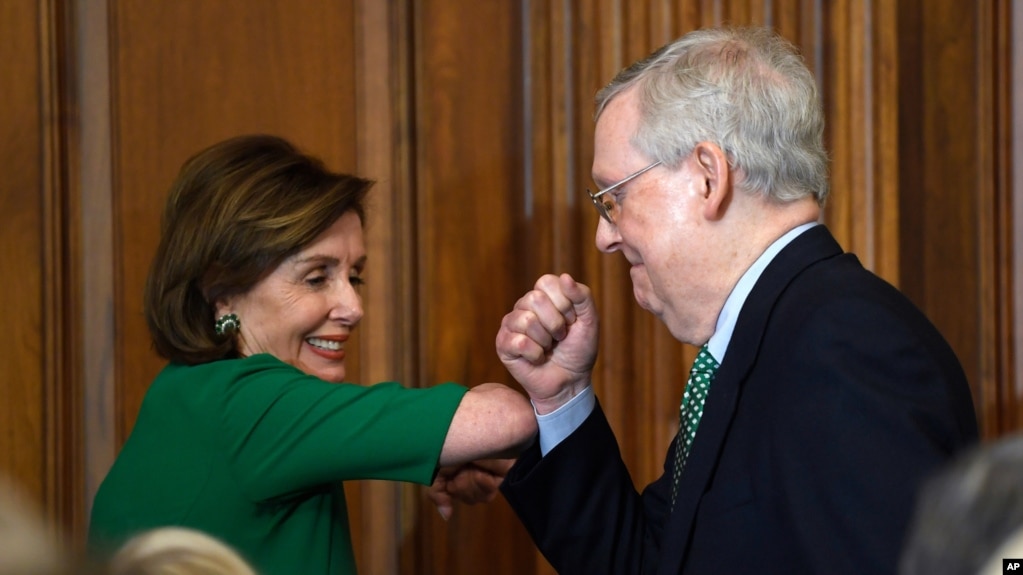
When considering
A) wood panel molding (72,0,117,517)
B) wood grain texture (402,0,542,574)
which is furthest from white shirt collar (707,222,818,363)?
wood panel molding (72,0,117,517)

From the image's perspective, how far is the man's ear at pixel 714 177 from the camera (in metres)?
1.75

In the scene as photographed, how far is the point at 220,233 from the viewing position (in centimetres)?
200

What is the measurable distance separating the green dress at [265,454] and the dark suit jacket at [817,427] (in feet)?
1.38

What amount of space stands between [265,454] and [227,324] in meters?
0.32

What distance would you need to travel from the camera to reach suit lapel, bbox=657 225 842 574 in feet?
5.44

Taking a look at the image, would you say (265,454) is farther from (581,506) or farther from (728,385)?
(728,385)

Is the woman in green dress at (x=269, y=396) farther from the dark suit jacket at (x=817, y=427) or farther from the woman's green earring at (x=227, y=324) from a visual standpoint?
the dark suit jacket at (x=817, y=427)

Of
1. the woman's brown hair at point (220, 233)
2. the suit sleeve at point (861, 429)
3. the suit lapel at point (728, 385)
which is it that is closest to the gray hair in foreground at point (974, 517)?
the suit sleeve at point (861, 429)

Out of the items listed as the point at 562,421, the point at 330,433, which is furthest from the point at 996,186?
the point at 330,433

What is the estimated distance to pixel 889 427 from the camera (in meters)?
1.43

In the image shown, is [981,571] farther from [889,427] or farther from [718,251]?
→ [718,251]

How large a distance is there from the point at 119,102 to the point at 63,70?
0.13 metres

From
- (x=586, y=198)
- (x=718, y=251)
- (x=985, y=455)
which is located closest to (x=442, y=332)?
(x=586, y=198)

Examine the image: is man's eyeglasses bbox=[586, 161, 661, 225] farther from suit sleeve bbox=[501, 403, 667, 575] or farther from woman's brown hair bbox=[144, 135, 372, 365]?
woman's brown hair bbox=[144, 135, 372, 365]
